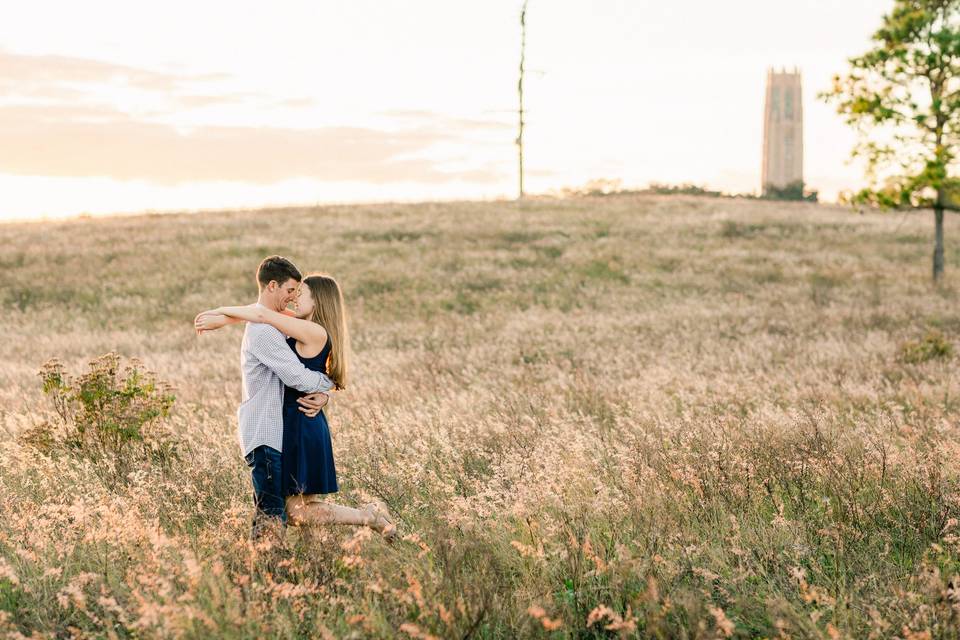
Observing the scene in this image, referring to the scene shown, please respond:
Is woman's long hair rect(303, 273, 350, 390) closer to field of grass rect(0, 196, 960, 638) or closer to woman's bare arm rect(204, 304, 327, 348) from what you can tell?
woman's bare arm rect(204, 304, 327, 348)

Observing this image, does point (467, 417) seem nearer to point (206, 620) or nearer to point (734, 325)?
point (206, 620)

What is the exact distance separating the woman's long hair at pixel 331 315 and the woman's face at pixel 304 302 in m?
0.02

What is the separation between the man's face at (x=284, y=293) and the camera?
4.27 metres

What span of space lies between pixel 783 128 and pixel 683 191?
79.0 metres

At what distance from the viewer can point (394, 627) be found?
3.36 metres

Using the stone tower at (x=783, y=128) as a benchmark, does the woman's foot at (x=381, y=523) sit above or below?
below

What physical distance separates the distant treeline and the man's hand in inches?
2145

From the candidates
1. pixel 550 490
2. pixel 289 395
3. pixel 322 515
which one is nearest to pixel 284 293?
pixel 289 395

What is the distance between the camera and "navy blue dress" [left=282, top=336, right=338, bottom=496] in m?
4.32

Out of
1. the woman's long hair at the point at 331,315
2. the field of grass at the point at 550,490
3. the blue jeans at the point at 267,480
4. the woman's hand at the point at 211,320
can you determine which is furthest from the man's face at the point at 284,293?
the field of grass at the point at 550,490

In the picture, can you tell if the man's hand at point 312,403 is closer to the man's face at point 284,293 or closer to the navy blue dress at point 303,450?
the navy blue dress at point 303,450

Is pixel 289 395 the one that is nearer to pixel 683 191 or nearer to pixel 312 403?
pixel 312 403

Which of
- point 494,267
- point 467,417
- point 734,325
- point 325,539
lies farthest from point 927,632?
point 494,267

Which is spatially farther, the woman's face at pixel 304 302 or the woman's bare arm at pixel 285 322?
the woman's face at pixel 304 302
